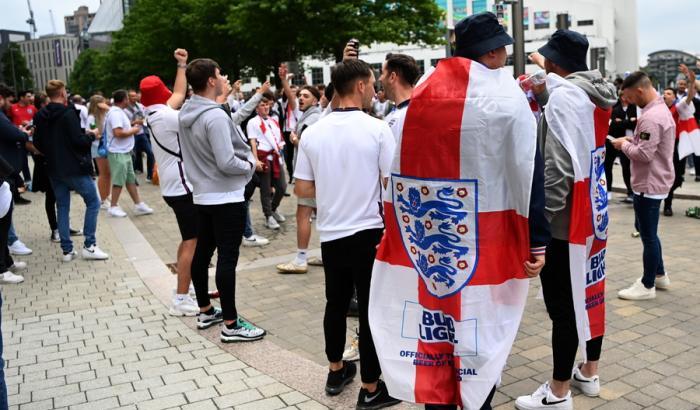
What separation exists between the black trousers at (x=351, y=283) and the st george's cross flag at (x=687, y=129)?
8855 millimetres

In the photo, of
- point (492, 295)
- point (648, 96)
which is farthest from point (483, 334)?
point (648, 96)

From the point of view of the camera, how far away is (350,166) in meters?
3.70

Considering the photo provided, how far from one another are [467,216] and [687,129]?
9765 mm

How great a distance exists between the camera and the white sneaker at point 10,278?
23.3ft

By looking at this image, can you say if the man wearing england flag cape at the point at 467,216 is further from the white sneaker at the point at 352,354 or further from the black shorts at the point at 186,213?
the black shorts at the point at 186,213

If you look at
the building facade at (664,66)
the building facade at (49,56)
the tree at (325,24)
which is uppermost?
the building facade at (49,56)

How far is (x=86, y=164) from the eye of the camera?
7926 mm

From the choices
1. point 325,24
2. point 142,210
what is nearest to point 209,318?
point 142,210

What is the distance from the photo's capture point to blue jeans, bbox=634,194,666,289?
5383mm

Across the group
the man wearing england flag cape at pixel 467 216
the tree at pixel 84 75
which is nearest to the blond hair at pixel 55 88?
the man wearing england flag cape at pixel 467 216

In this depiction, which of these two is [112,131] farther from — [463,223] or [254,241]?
[463,223]

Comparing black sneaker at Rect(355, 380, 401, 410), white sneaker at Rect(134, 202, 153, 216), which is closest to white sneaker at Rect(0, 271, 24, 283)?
white sneaker at Rect(134, 202, 153, 216)

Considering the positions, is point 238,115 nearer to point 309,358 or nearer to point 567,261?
point 309,358

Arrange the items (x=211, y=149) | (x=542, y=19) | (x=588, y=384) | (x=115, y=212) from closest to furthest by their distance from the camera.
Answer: (x=588, y=384) → (x=211, y=149) → (x=115, y=212) → (x=542, y=19)
